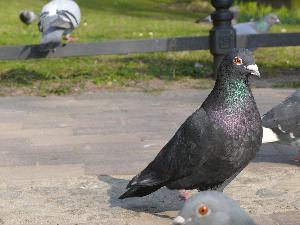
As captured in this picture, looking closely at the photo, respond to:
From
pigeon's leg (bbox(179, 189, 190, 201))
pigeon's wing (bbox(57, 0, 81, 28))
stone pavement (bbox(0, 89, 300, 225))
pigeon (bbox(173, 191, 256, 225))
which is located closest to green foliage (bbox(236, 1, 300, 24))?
pigeon's wing (bbox(57, 0, 81, 28))

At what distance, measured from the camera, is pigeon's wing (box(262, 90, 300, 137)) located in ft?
18.9

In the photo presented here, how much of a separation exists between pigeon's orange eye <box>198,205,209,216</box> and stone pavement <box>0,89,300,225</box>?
6.31ft

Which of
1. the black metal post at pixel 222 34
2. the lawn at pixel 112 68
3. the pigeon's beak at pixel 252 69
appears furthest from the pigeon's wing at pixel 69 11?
the pigeon's beak at pixel 252 69

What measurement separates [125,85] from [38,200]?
14.2ft

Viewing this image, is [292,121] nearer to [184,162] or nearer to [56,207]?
[184,162]

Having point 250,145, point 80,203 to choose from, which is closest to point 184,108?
point 80,203

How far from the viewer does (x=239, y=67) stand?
4438 mm

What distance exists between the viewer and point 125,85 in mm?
9367

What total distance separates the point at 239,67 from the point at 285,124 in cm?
147

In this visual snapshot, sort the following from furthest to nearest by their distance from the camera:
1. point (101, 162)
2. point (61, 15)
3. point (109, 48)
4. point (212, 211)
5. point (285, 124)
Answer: point (109, 48)
point (61, 15)
point (101, 162)
point (285, 124)
point (212, 211)

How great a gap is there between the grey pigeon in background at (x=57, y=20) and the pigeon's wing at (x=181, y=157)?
4.82m

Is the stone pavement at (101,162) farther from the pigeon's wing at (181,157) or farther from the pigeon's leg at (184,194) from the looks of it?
the pigeon's wing at (181,157)

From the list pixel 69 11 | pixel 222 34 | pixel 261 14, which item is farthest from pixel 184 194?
pixel 261 14

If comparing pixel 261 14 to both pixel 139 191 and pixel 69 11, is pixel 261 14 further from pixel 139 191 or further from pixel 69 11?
pixel 139 191
